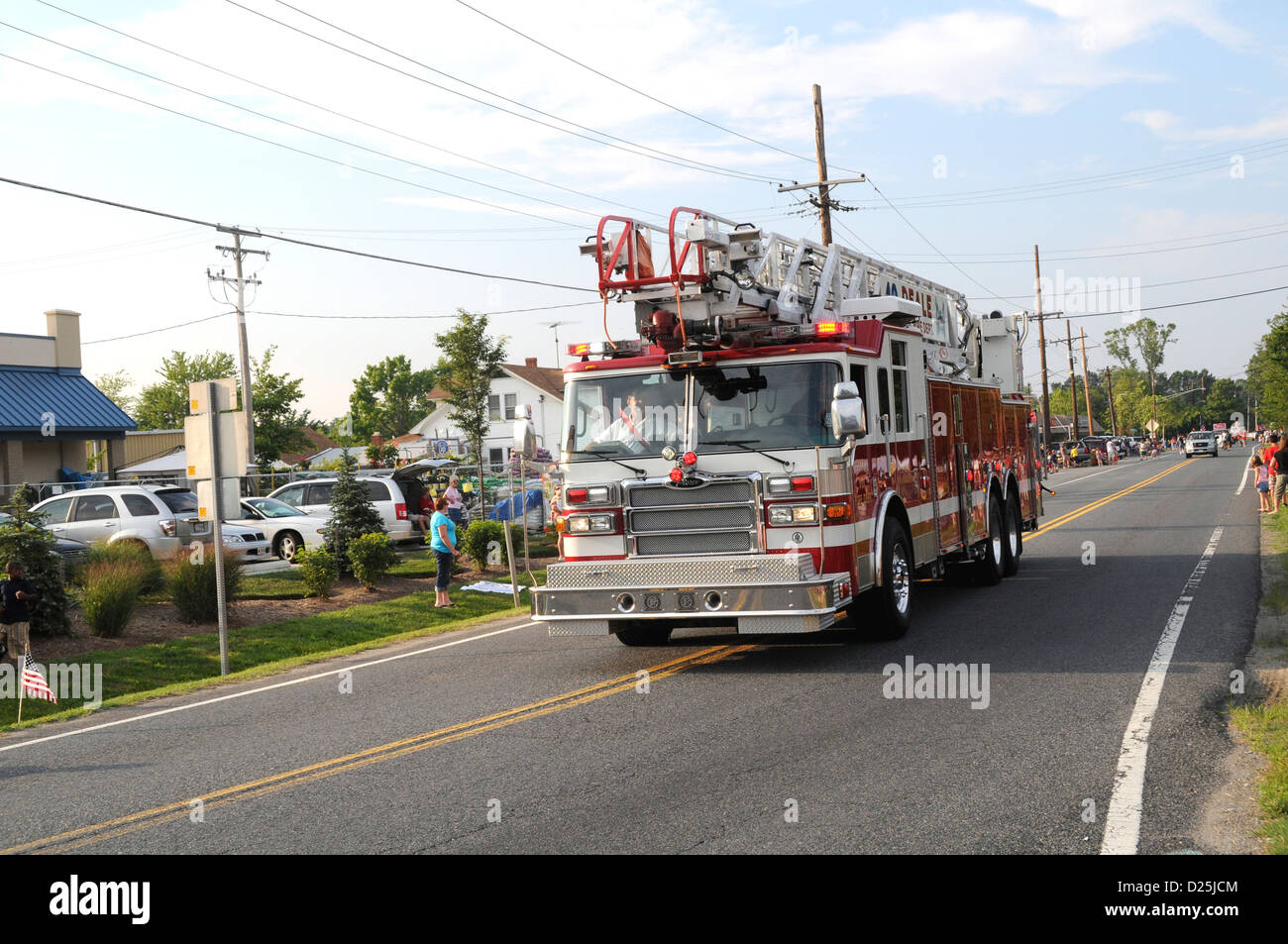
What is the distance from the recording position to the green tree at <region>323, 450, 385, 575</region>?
71.7 feet

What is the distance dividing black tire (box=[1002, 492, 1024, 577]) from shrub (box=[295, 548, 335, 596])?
35.2 ft

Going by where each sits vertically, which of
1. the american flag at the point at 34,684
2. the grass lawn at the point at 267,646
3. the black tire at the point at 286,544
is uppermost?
the black tire at the point at 286,544

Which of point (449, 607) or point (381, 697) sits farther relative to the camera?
point (449, 607)

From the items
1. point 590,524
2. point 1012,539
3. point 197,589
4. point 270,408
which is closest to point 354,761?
point 590,524

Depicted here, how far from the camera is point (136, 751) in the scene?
876 centimetres

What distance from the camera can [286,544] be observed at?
82.9 ft

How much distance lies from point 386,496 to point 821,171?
49.8 feet

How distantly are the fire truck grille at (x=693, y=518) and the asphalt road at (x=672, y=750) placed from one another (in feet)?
3.59

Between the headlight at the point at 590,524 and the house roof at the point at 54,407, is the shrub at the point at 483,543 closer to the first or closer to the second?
the headlight at the point at 590,524

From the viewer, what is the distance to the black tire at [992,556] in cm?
1556

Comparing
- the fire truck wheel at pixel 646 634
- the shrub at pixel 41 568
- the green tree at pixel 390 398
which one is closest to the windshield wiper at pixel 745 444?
the fire truck wheel at pixel 646 634

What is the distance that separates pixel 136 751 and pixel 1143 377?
183392 mm
